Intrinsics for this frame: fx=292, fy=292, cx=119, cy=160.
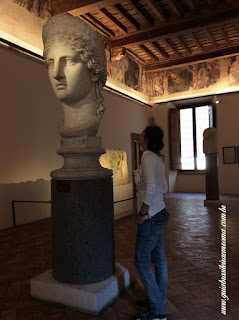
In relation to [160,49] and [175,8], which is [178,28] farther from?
[160,49]

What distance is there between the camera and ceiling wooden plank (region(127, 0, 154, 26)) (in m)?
8.55

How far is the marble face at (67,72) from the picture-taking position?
2.64 meters

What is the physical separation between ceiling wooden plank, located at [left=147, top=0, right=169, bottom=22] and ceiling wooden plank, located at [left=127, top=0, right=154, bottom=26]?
0.34m

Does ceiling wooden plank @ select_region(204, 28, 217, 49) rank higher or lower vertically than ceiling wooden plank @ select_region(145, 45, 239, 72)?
higher

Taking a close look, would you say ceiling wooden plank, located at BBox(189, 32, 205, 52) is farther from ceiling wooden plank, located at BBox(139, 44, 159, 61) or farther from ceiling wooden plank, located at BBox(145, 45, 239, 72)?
ceiling wooden plank, located at BBox(139, 44, 159, 61)

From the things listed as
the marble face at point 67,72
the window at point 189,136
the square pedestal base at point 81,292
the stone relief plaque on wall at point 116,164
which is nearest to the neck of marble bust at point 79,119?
the marble face at point 67,72

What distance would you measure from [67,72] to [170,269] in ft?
8.60

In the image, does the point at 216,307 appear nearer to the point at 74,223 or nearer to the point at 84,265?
the point at 84,265

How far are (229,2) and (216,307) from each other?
8622 millimetres

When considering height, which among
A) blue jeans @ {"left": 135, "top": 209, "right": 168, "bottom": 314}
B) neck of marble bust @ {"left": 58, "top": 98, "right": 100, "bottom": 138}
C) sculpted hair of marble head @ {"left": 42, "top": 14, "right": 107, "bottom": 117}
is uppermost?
sculpted hair of marble head @ {"left": 42, "top": 14, "right": 107, "bottom": 117}

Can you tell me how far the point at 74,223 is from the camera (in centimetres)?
266

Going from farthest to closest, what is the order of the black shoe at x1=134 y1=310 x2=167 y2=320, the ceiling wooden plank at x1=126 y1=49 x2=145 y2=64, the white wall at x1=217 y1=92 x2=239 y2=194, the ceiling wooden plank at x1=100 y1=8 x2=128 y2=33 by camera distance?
the ceiling wooden plank at x1=126 y1=49 x2=145 y2=64 < the white wall at x1=217 y1=92 x2=239 y2=194 < the ceiling wooden plank at x1=100 y1=8 x2=128 y2=33 < the black shoe at x1=134 y1=310 x2=167 y2=320

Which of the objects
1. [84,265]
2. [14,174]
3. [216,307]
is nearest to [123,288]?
[84,265]

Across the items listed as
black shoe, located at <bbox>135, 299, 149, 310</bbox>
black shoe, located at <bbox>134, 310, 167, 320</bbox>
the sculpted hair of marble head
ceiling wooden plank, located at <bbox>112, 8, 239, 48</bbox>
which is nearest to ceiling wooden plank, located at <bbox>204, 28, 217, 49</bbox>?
ceiling wooden plank, located at <bbox>112, 8, 239, 48</bbox>
